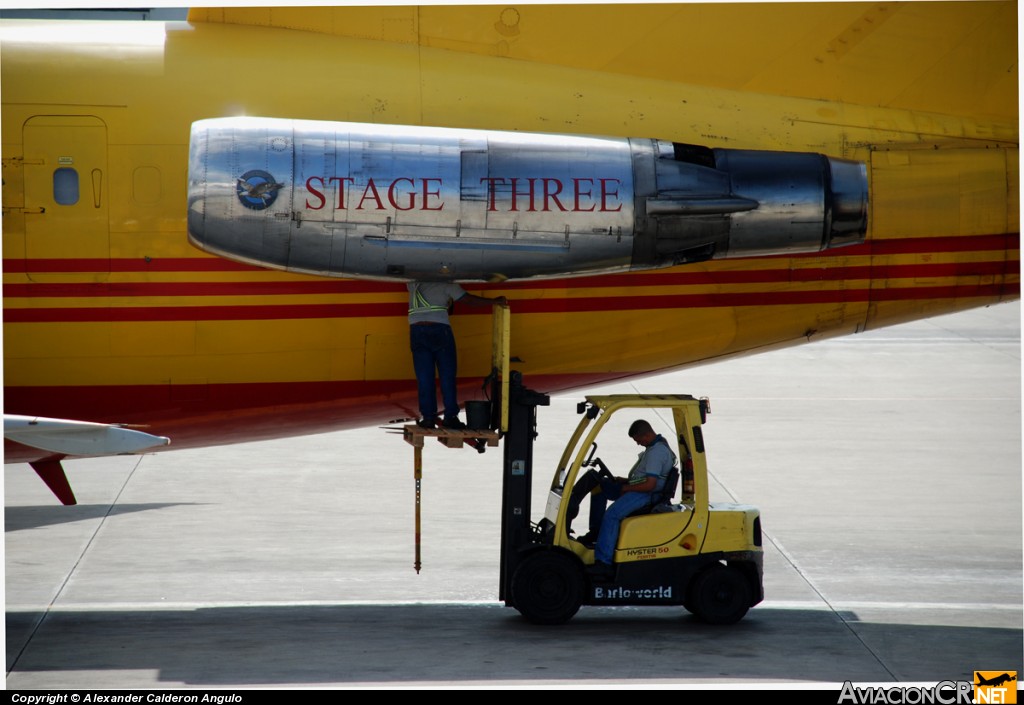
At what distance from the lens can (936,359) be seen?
28703 millimetres

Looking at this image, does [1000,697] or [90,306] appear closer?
[1000,697]

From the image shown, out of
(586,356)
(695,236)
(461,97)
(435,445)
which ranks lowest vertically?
(435,445)

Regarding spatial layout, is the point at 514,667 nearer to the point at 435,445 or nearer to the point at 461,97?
the point at 461,97

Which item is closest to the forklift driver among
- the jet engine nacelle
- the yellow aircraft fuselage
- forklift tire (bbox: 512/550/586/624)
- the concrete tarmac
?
forklift tire (bbox: 512/550/586/624)

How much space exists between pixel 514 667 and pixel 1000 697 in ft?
11.6

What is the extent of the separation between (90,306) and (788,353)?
20.8 m

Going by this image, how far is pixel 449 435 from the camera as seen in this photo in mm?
11281

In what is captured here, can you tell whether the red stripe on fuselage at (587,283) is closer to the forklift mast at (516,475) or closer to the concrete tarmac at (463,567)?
the forklift mast at (516,475)

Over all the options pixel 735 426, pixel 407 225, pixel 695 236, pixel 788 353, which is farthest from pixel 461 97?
pixel 788 353

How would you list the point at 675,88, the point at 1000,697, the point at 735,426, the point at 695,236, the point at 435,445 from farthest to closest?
the point at 735,426, the point at 435,445, the point at 675,88, the point at 695,236, the point at 1000,697

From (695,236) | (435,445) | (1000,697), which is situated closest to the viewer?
(1000,697)

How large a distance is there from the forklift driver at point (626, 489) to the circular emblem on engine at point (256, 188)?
139 inches

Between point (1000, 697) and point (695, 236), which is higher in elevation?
point (695, 236)

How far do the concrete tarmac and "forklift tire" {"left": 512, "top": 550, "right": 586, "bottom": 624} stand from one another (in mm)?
145
